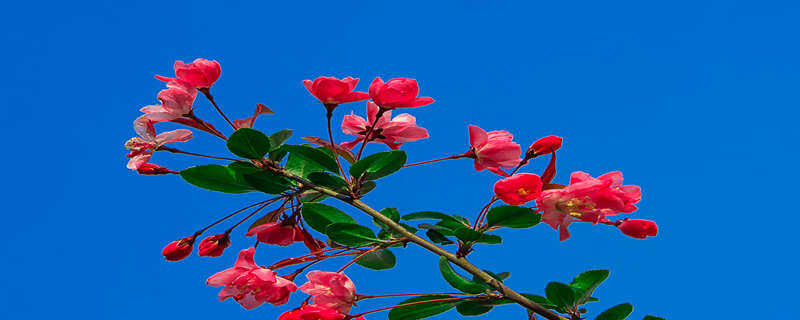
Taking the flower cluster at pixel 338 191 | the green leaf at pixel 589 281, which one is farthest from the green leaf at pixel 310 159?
the green leaf at pixel 589 281

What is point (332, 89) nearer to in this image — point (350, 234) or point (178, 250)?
point (350, 234)

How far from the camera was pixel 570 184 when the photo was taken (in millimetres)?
1242

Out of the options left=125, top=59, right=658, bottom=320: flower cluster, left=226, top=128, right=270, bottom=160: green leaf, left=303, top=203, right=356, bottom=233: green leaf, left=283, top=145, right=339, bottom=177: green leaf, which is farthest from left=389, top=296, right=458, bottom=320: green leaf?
left=226, top=128, right=270, bottom=160: green leaf

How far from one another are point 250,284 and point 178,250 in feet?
0.69

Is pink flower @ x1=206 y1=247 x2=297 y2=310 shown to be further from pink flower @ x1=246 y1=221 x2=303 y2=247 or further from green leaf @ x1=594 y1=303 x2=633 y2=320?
green leaf @ x1=594 y1=303 x2=633 y2=320

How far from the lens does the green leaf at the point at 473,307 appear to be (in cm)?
131

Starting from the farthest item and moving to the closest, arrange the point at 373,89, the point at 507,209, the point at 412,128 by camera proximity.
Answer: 1. the point at 412,128
2. the point at 373,89
3. the point at 507,209

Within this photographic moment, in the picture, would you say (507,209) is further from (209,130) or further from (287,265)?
(209,130)

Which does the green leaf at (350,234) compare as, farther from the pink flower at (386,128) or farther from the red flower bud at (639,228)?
the red flower bud at (639,228)

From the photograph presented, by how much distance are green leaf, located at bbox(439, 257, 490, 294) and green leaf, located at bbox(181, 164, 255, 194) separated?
1.38ft

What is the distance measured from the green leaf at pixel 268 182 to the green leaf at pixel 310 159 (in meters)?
0.04

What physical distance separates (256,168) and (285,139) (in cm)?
9

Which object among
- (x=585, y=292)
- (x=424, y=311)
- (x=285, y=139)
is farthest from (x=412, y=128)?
(x=585, y=292)

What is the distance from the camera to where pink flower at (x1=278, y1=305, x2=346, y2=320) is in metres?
1.25
